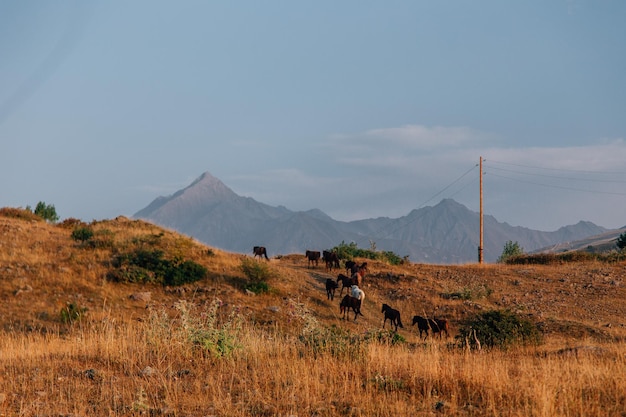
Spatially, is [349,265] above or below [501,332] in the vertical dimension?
above

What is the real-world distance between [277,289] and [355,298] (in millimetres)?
4338

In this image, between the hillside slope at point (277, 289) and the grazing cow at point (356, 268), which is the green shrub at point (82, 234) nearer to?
the hillside slope at point (277, 289)

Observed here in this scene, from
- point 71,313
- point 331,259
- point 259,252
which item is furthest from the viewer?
point 259,252

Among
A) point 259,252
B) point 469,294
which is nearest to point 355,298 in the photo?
point 469,294

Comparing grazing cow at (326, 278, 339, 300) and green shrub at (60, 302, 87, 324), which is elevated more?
grazing cow at (326, 278, 339, 300)

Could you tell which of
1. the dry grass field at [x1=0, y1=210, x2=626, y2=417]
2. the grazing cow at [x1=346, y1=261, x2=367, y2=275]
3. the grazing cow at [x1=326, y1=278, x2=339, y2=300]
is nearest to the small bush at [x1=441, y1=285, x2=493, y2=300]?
the grazing cow at [x1=346, y1=261, x2=367, y2=275]

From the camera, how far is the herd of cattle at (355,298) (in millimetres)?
18594

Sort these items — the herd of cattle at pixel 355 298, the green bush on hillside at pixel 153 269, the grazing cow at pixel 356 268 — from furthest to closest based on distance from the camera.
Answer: the grazing cow at pixel 356 268
the green bush on hillside at pixel 153 269
the herd of cattle at pixel 355 298

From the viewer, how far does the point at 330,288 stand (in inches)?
942

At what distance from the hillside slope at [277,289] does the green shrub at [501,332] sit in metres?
2.93

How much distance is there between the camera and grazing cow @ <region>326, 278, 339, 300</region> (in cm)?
2380

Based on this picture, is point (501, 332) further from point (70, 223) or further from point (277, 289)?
point (70, 223)

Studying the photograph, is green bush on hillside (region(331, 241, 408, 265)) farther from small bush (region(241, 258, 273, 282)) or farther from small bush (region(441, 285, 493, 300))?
small bush (region(241, 258, 273, 282))

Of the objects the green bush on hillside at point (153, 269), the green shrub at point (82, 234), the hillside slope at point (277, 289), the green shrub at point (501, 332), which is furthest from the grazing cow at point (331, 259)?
the green shrub at point (501, 332)
